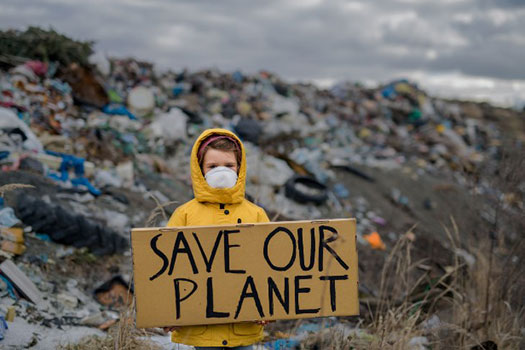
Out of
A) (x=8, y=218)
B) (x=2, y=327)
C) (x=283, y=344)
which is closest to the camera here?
(x=2, y=327)

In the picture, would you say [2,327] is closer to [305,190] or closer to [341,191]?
[305,190]

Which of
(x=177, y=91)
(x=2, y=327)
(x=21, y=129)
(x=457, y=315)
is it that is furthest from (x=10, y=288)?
(x=177, y=91)

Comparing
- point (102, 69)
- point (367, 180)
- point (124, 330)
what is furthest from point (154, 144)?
point (124, 330)

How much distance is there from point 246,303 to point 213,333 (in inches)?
7.8

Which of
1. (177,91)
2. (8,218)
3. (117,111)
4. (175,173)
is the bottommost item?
(8,218)

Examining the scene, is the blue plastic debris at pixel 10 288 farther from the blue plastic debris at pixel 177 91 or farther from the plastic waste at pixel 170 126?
the blue plastic debris at pixel 177 91

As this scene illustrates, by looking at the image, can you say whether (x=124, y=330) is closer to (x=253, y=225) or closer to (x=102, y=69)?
(x=253, y=225)

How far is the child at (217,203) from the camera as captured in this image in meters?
2.10

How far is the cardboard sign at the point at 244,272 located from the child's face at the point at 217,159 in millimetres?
317

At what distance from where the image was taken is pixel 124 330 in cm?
258

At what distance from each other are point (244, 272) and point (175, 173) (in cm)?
544

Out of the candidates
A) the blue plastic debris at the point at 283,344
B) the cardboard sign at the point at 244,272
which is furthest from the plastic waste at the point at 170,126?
the cardboard sign at the point at 244,272

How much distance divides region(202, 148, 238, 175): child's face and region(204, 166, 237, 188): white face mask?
0.17 feet

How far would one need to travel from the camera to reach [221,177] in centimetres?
212
